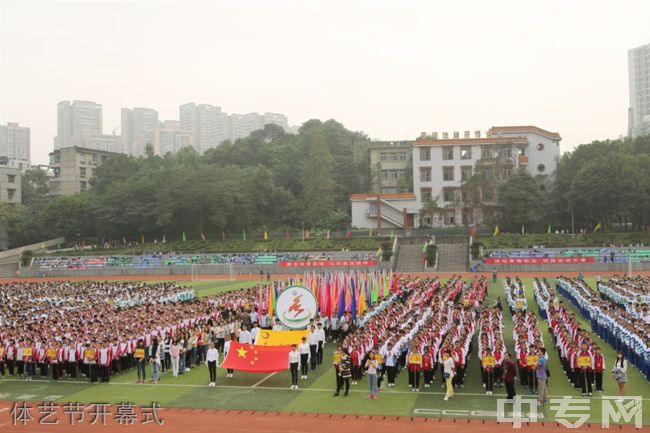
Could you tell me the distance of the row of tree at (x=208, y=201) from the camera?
225 feet

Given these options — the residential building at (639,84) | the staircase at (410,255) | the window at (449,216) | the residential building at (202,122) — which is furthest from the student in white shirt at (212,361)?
the residential building at (202,122)

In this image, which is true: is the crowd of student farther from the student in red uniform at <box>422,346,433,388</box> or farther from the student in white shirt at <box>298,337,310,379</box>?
the student in white shirt at <box>298,337,310,379</box>

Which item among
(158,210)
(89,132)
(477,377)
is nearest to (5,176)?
(158,210)

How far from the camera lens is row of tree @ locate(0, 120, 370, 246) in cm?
6869

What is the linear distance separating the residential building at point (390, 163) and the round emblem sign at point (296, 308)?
5421 centimetres

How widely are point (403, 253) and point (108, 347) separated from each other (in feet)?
135

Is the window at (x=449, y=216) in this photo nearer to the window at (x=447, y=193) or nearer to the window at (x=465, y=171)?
the window at (x=447, y=193)

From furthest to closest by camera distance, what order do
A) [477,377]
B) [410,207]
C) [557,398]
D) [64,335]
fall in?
[410,207]
[64,335]
[477,377]
[557,398]

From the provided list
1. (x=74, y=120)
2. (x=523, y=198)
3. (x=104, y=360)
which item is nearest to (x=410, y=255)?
(x=523, y=198)

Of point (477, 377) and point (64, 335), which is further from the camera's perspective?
point (64, 335)

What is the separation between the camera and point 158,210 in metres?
69.1

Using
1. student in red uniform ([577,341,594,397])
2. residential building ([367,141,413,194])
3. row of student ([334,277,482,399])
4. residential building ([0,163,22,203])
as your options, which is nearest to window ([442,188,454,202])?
residential building ([367,141,413,194])

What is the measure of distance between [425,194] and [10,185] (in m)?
57.0

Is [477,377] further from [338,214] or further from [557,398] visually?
[338,214]
